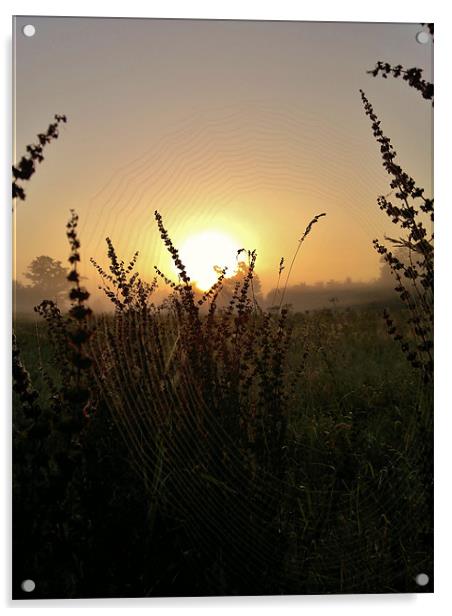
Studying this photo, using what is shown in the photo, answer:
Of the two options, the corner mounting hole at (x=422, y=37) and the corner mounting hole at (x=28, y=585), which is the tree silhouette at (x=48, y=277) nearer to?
the corner mounting hole at (x=28, y=585)

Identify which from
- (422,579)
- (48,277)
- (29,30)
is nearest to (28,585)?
(48,277)

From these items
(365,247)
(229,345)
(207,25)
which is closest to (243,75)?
(207,25)

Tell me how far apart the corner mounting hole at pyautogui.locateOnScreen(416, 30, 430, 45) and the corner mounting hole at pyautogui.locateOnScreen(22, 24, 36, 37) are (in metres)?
1.28

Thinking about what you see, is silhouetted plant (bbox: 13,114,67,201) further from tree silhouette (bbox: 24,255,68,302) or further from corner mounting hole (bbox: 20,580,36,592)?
corner mounting hole (bbox: 20,580,36,592)

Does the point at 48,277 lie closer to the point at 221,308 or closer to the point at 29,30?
the point at 221,308

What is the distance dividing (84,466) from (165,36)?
56.3 inches

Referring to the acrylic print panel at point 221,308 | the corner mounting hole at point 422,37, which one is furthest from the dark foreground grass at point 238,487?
the corner mounting hole at point 422,37

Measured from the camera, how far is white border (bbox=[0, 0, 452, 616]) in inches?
90.7

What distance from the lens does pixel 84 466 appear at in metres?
2.28

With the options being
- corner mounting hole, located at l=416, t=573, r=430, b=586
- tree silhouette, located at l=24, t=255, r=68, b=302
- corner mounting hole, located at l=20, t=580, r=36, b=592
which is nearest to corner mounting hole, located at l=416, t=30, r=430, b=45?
tree silhouette, located at l=24, t=255, r=68, b=302

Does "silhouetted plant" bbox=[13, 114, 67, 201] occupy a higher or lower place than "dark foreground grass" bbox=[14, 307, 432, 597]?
higher
